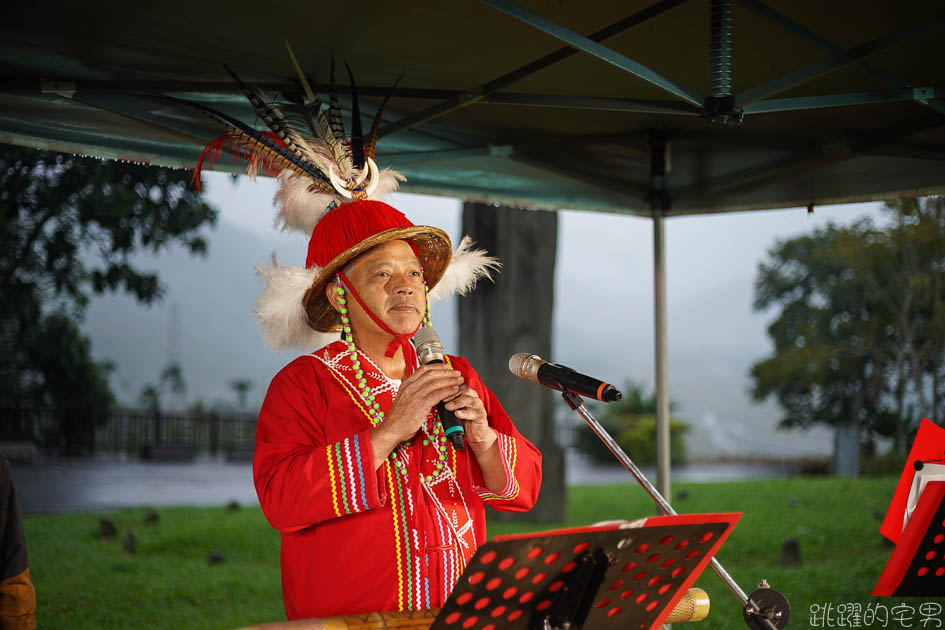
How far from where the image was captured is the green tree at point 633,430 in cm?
1909

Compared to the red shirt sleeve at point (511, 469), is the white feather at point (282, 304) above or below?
above

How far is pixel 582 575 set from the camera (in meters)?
1.81

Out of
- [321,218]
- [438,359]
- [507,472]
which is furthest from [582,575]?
[321,218]

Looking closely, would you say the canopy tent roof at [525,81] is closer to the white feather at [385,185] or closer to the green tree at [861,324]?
the white feather at [385,185]

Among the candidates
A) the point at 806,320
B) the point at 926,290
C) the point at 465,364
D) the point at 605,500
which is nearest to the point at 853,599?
the point at 465,364

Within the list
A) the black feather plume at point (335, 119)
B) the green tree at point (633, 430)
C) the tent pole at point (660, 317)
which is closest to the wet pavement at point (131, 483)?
the green tree at point (633, 430)

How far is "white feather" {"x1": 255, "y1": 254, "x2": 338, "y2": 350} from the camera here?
283 cm

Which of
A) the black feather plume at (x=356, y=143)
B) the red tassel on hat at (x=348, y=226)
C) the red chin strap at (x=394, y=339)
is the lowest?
the red chin strap at (x=394, y=339)

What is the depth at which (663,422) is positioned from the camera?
487 centimetres

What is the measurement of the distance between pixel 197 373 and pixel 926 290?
2689cm

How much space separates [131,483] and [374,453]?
13582 mm

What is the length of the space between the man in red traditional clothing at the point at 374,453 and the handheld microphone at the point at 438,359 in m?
0.03

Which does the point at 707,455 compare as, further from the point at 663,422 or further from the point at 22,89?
the point at 22,89

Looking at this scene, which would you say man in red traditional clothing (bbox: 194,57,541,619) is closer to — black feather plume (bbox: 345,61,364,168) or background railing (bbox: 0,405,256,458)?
black feather plume (bbox: 345,61,364,168)
